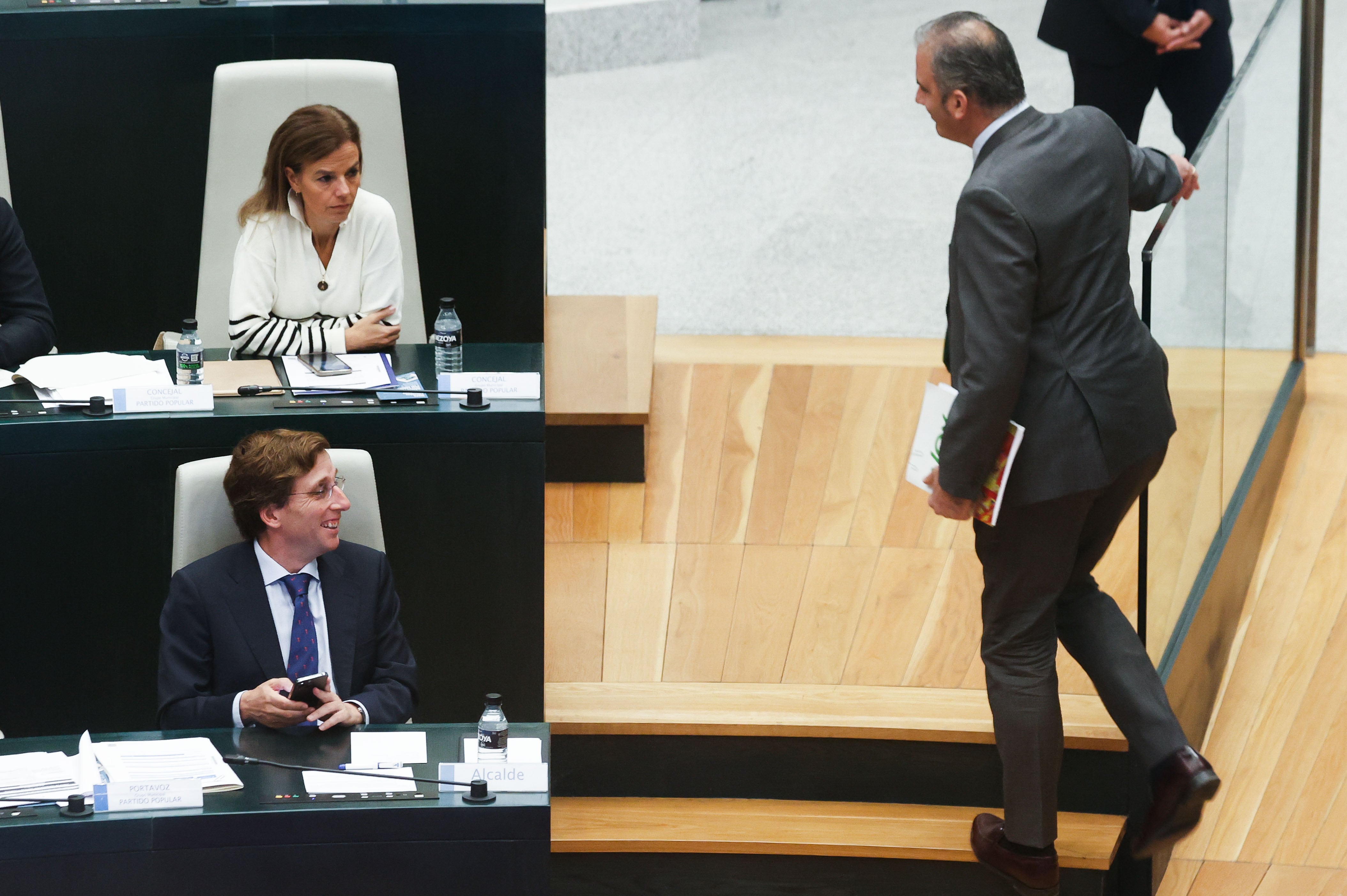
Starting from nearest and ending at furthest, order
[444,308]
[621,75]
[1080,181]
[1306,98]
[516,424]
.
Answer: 1. [1080,181]
2. [516,424]
3. [444,308]
4. [1306,98]
5. [621,75]

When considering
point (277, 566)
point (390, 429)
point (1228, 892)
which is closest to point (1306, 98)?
point (1228, 892)

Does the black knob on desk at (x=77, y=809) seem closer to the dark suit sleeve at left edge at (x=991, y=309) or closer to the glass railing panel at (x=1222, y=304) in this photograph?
the dark suit sleeve at left edge at (x=991, y=309)

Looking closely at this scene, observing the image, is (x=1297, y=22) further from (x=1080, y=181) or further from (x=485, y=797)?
(x=485, y=797)

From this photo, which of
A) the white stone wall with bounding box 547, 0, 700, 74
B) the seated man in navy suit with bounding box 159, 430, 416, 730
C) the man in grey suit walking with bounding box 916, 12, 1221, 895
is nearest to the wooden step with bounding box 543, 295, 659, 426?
the seated man in navy suit with bounding box 159, 430, 416, 730

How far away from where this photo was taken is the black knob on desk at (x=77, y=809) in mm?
2260

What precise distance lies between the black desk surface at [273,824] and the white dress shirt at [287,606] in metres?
0.40

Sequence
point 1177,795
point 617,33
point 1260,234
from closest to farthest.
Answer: point 1177,795
point 1260,234
point 617,33

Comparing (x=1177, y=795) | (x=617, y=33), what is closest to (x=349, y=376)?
(x=1177, y=795)

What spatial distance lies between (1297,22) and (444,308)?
229 centimetres

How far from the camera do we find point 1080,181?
8.61ft

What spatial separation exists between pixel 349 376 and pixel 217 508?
415mm

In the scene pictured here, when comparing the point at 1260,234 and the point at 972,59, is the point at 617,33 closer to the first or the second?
the point at 1260,234

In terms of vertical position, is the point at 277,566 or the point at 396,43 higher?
the point at 396,43

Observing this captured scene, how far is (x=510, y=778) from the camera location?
2.36m
